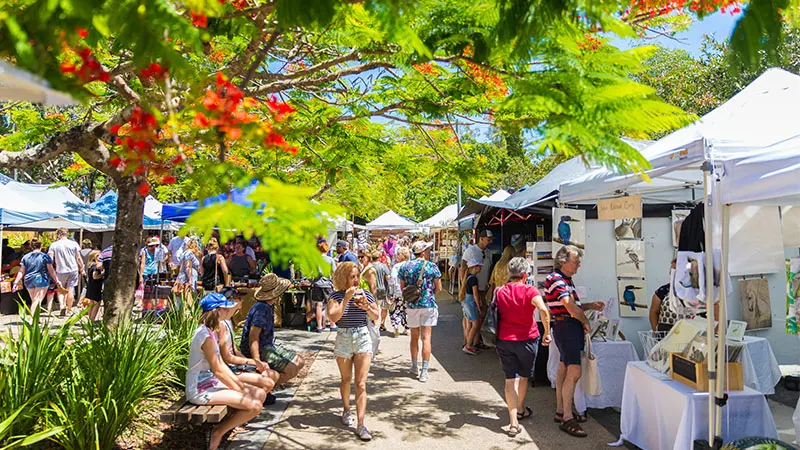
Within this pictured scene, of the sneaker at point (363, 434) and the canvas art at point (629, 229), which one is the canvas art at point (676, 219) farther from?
the sneaker at point (363, 434)

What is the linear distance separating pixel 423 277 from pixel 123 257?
3.75m

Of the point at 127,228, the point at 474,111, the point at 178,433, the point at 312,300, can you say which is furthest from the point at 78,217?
the point at 474,111

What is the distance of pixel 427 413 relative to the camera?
587cm

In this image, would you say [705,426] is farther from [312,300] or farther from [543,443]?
[312,300]

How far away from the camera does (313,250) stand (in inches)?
60.2

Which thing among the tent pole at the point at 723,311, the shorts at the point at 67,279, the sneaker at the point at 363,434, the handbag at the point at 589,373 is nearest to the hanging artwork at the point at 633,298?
the handbag at the point at 589,373

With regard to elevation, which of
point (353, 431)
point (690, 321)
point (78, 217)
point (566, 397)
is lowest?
point (353, 431)

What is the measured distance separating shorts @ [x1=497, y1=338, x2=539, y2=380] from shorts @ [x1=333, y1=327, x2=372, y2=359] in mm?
1422

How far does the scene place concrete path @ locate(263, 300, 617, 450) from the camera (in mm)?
4996

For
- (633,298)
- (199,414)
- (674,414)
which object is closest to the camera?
(199,414)

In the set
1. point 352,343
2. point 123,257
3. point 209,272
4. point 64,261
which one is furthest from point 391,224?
point 352,343

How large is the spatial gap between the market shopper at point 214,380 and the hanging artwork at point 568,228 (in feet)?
13.4

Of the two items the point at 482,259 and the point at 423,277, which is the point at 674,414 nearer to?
the point at 423,277

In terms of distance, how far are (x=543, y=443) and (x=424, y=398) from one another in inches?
71.7
